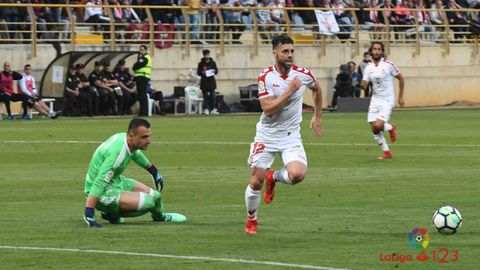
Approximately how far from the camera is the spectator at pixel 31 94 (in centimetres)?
4119

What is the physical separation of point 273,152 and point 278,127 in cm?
29

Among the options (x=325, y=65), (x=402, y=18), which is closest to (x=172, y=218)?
(x=325, y=65)

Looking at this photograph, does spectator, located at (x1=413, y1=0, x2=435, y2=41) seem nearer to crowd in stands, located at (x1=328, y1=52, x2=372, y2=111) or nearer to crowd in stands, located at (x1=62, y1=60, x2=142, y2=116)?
crowd in stands, located at (x1=328, y1=52, x2=372, y2=111)

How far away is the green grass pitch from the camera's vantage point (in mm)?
12328

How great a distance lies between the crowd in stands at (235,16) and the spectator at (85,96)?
2.54m

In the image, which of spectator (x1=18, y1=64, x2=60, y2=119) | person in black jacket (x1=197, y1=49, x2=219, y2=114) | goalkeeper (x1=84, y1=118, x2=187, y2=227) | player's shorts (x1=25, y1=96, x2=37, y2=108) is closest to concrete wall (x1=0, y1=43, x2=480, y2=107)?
person in black jacket (x1=197, y1=49, x2=219, y2=114)

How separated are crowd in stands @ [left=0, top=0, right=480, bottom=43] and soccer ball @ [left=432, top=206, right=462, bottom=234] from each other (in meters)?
31.4

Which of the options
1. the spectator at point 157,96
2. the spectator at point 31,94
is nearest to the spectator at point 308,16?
the spectator at point 157,96

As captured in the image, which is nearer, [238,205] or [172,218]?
[172,218]

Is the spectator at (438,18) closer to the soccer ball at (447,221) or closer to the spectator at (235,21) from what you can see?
the spectator at (235,21)

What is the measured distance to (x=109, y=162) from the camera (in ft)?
47.9

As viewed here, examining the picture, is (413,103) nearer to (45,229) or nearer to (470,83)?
(470,83)

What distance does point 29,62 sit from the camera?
4509 cm

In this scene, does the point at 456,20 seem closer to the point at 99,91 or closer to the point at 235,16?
the point at 235,16
